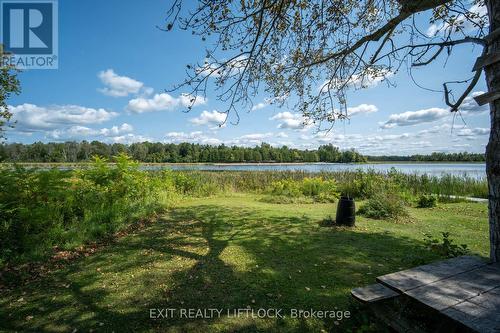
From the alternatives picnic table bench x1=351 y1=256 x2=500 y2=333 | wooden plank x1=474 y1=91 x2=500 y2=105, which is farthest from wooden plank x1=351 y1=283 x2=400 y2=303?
wooden plank x1=474 y1=91 x2=500 y2=105

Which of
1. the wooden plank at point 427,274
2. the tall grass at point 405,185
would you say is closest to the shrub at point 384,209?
the tall grass at point 405,185

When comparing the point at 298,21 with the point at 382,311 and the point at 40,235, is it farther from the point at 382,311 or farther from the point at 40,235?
the point at 40,235

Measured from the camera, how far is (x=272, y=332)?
240 cm

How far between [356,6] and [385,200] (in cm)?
488

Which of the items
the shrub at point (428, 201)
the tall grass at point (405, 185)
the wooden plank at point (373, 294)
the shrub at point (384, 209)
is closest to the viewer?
the wooden plank at point (373, 294)

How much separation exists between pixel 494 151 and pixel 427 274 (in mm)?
1446

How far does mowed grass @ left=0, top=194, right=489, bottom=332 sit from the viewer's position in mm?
2549

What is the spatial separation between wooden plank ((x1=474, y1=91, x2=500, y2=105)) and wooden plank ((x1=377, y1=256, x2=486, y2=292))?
5.22ft

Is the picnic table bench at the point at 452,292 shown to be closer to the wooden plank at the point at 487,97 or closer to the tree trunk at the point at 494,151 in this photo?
the tree trunk at the point at 494,151

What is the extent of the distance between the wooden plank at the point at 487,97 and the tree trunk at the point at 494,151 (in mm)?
53

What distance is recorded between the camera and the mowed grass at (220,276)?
8.36 ft

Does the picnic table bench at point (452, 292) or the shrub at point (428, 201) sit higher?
the picnic table bench at point (452, 292)

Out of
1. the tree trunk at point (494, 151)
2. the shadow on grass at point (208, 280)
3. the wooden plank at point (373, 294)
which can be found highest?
the tree trunk at point (494, 151)

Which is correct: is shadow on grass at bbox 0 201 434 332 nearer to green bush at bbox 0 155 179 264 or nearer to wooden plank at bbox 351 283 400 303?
wooden plank at bbox 351 283 400 303
